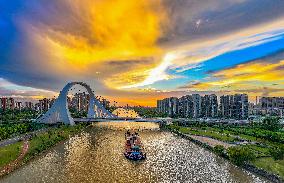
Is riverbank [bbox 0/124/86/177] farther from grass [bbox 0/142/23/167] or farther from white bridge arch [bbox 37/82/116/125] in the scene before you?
white bridge arch [bbox 37/82/116/125]

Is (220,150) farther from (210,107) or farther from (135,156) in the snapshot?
(210,107)

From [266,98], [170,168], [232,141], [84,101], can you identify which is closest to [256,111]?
[266,98]

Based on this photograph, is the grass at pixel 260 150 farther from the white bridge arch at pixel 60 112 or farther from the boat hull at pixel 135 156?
the white bridge arch at pixel 60 112

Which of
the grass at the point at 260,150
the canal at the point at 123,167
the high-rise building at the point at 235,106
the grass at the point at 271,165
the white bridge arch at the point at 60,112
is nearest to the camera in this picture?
the grass at the point at 271,165

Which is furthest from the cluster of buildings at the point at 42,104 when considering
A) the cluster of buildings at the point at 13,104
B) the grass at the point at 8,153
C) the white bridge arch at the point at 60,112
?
the grass at the point at 8,153

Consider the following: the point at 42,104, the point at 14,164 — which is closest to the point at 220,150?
the point at 14,164
